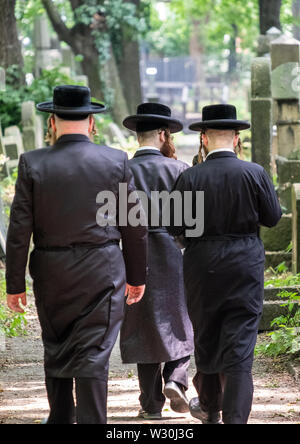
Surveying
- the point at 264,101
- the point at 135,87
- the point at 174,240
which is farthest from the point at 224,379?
the point at 135,87

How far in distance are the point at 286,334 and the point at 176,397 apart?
163cm

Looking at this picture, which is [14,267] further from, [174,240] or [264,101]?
[264,101]

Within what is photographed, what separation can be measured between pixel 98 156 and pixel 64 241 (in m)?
0.51

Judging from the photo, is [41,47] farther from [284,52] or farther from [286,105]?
[286,105]

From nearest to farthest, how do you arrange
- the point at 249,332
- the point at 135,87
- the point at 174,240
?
the point at 249,332 → the point at 174,240 → the point at 135,87

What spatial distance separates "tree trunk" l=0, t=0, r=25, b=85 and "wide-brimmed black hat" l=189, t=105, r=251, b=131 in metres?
11.0

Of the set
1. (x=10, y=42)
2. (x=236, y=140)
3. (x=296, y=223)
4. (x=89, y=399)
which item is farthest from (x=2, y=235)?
(x=10, y=42)

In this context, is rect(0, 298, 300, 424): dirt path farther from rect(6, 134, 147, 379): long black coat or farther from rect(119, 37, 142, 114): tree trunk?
rect(119, 37, 142, 114): tree trunk

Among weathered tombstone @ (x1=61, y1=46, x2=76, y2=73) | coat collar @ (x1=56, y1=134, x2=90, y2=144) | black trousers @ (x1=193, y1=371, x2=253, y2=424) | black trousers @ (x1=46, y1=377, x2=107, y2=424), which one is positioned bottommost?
black trousers @ (x1=193, y1=371, x2=253, y2=424)

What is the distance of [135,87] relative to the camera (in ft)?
79.6

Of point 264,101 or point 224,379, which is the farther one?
point 264,101

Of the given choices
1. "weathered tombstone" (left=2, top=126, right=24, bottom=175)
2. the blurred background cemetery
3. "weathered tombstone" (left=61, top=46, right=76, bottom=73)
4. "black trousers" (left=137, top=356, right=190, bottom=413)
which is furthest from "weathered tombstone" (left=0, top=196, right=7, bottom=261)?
"weathered tombstone" (left=61, top=46, right=76, bottom=73)

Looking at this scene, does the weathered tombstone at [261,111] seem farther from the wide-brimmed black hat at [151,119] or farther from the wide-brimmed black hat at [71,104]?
the wide-brimmed black hat at [71,104]

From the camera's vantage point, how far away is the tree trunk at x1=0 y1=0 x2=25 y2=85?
52.7 feet
